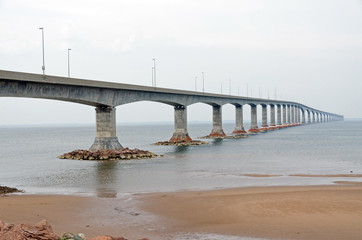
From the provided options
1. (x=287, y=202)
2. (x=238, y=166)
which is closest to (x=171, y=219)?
(x=287, y=202)

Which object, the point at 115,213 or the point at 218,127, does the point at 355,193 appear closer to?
the point at 115,213

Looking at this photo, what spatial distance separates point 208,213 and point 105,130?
1412 inches

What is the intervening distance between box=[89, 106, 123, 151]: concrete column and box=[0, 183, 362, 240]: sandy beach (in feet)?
91.8

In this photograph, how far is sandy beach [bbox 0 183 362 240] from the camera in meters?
15.7

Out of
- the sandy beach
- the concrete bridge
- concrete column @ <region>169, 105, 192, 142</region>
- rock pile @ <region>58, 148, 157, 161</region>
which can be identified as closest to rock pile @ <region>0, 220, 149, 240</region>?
the sandy beach

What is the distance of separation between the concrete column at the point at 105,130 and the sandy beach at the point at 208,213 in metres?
28.0

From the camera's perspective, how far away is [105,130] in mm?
52969

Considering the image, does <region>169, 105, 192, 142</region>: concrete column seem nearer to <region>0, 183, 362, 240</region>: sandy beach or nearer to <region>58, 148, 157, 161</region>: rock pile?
<region>58, 148, 157, 161</region>: rock pile

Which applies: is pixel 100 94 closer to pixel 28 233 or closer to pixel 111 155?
pixel 111 155

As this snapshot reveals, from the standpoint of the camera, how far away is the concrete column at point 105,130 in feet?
173

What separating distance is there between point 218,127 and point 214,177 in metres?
67.8

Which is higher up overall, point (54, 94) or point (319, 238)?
point (54, 94)

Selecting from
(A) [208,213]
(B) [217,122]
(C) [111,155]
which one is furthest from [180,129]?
(A) [208,213]

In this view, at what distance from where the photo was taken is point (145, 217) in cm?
1831
